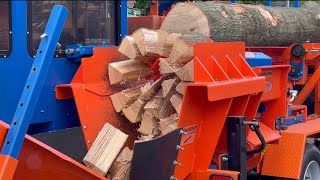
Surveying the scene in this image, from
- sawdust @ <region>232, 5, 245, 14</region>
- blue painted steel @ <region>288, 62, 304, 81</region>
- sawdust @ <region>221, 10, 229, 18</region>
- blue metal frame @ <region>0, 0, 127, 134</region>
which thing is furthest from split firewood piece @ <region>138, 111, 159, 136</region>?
blue painted steel @ <region>288, 62, 304, 81</region>

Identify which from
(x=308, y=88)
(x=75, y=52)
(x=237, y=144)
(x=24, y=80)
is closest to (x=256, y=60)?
(x=237, y=144)

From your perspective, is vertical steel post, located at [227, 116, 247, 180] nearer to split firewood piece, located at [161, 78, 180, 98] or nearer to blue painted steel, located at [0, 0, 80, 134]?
split firewood piece, located at [161, 78, 180, 98]

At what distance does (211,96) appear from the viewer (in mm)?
3514

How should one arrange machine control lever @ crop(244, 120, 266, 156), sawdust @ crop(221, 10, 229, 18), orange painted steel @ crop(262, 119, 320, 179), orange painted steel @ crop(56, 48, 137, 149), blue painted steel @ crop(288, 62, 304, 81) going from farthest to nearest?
blue painted steel @ crop(288, 62, 304, 81) → sawdust @ crop(221, 10, 229, 18) → orange painted steel @ crop(262, 119, 320, 179) → machine control lever @ crop(244, 120, 266, 156) → orange painted steel @ crop(56, 48, 137, 149)

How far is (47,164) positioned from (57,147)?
0.49 m

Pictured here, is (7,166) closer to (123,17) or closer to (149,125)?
(149,125)

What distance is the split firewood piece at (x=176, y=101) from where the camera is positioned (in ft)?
12.5

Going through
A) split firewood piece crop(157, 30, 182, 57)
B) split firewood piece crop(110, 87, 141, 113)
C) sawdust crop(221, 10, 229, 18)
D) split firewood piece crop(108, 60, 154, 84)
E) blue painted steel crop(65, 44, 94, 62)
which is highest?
sawdust crop(221, 10, 229, 18)

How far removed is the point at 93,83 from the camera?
13.2 feet

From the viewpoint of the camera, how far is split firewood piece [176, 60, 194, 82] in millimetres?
3703

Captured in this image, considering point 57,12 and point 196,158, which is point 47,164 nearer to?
point 57,12

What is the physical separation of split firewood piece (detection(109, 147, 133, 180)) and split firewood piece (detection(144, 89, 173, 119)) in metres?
0.36

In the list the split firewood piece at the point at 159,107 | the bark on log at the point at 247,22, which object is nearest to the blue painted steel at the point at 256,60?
the bark on log at the point at 247,22

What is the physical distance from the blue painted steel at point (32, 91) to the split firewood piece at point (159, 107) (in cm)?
120
